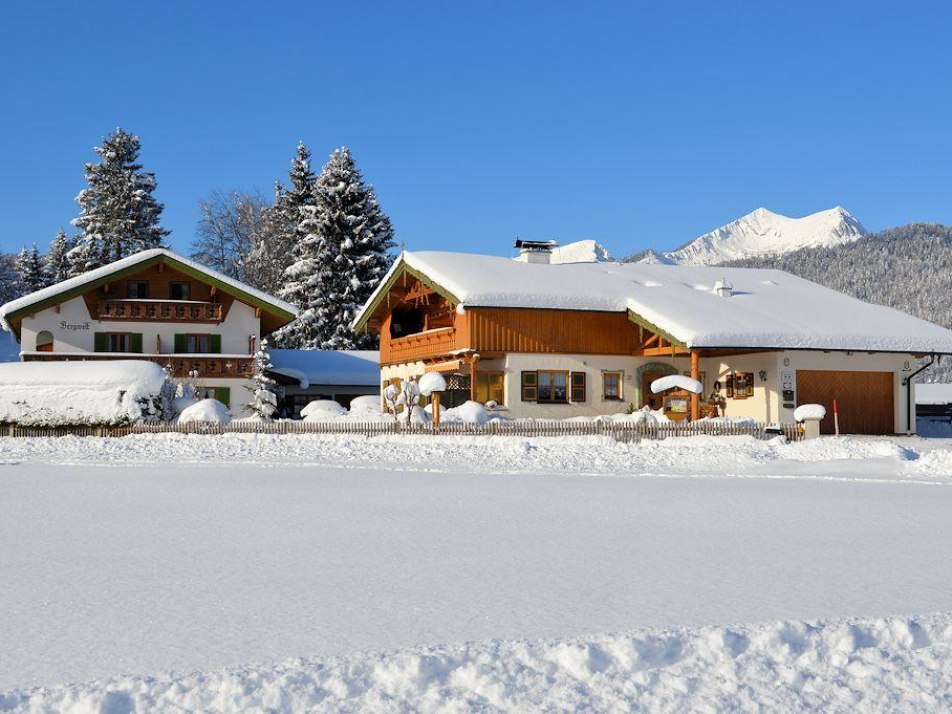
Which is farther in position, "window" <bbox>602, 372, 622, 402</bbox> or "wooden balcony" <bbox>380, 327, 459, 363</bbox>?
"wooden balcony" <bbox>380, 327, 459, 363</bbox>

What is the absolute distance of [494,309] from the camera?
34656 millimetres

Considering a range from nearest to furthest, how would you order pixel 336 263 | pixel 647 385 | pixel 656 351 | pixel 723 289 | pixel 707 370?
pixel 656 351
pixel 647 385
pixel 707 370
pixel 723 289
pixel 336 263

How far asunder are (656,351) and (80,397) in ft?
61.1

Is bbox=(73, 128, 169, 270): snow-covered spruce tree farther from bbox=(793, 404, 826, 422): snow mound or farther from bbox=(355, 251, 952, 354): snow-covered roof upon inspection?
bbox=(793, 404, 826, 422): snow mound

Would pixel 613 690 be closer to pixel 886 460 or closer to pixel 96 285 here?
pixel 886 460

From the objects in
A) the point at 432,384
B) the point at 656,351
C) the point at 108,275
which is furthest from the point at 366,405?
the point at 656,351

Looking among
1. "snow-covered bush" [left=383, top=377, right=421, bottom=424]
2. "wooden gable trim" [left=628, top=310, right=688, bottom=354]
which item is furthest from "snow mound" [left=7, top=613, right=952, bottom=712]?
"wooden gable trim" [left=628, top=310, right=688, bottom=354]

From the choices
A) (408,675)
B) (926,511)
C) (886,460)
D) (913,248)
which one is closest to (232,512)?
(408,675)

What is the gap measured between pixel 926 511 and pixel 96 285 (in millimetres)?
33645

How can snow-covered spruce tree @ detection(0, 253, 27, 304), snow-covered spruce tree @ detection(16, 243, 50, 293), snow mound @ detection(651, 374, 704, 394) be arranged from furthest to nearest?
snow-covered spruce tree @ detection(0, 253, 27, 304) → snow-covered spruce tree @ detection(16, 243, 50, 293) → snow mound @ detection(651, 374, 704, 394)

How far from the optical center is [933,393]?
7731 cm

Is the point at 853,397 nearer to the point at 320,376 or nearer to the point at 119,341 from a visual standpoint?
the point at 320,376

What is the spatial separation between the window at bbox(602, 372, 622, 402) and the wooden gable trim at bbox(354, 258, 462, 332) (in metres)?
6.00

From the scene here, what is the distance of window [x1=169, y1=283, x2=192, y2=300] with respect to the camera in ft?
134
